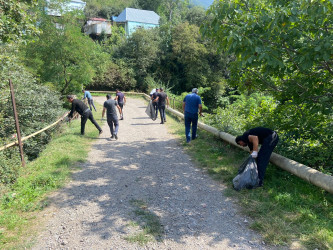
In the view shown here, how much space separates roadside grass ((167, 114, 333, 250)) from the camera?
333 cm

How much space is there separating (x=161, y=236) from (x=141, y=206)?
0.95 meters

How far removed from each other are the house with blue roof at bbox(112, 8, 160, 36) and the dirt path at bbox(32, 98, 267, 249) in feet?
142

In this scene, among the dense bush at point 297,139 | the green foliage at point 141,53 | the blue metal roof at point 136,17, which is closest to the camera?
the dense bush at point 297,139

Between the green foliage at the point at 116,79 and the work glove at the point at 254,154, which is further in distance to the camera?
the green foliage at the point at 116,79

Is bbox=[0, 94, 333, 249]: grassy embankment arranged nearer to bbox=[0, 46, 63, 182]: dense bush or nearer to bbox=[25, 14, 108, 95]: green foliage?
bbox=[0, 46, 63, 182]: dense bush

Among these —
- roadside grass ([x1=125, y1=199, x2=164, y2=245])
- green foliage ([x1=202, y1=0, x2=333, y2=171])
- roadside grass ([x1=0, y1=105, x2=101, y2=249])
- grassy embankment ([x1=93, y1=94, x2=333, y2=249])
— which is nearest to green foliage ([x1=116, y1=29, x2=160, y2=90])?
roadside grass ([x1=0, y1=105, x2=101, y2=249])

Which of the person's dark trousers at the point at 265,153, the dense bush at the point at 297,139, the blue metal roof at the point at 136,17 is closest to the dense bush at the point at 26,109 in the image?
the person's dark trousers at the point at 265,153

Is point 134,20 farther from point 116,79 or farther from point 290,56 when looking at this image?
point 290,56

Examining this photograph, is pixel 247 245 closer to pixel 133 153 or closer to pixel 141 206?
pixel 141 206

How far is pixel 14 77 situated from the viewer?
367 inches

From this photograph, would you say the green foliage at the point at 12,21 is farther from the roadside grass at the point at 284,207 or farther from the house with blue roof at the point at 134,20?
the house with blue roof at the point at 134,20

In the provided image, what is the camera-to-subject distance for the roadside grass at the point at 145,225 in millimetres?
3420

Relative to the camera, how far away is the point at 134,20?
4741 cm

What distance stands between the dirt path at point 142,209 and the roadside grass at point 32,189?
0.79 feet
